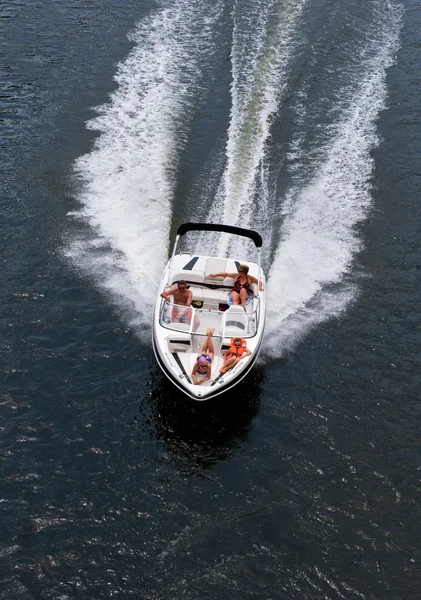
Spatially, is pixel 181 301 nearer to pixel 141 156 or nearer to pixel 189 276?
pixel 189 276

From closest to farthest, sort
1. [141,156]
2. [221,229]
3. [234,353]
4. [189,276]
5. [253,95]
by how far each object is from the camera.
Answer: [234,353], [189,276], [221,229], [141,156], [253,95]

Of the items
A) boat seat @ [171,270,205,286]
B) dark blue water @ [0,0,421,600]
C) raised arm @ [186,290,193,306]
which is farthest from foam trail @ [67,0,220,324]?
raised arm @ [186,290,193,306]

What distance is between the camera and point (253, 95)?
3188 cm

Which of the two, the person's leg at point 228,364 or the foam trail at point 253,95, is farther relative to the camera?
the foam trail at point 253,95

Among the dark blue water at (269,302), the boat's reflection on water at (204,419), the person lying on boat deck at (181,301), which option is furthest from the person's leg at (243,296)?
the boat's reflection on water at (204,419)

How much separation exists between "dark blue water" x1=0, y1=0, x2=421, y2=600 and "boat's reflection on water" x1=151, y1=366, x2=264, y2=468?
0.20 ft

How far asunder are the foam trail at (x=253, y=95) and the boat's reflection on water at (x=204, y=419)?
6227 mm

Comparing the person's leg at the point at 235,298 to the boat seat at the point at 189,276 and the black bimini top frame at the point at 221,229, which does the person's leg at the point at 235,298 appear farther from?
the black bimini top frame at the point at 221,229

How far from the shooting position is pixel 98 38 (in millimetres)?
37344

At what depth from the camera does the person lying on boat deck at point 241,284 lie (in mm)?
20875

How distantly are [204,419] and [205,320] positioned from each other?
3.19 m

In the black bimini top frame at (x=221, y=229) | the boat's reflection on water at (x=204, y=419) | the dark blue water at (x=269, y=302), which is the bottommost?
the boat's reflection on water at (x=204, y=419)

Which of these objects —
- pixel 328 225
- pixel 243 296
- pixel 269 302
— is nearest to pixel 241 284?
pixel 243 296

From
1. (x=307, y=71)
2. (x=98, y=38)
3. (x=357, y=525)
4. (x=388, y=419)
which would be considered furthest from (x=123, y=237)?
(x=98, y=38)
